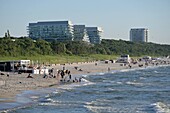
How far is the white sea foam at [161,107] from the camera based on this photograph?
1219 inches

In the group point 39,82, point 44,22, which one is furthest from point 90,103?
point 44,22

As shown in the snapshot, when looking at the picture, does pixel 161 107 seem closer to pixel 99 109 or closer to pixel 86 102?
pixel 99 109

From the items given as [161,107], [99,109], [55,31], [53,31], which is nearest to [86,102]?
[99,109]

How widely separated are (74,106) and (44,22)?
165209 mm

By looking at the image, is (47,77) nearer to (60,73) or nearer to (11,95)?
(60,73)

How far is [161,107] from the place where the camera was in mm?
32781

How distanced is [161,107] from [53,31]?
152819 millimetres

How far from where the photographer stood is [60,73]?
6228 centimetres

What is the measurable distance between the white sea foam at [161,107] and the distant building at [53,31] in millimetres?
144132

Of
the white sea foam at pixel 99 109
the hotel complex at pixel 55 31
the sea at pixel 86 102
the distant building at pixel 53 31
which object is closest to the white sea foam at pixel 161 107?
the sea at pixel 86 102

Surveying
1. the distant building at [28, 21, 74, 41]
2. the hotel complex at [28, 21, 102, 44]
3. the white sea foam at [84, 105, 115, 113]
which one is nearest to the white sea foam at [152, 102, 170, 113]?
the white sea foam at [84, 105, 115, 113]

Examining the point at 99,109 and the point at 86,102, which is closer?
the point at 99,109

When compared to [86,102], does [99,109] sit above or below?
below

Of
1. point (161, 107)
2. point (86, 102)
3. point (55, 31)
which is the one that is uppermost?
point (55, 31)
